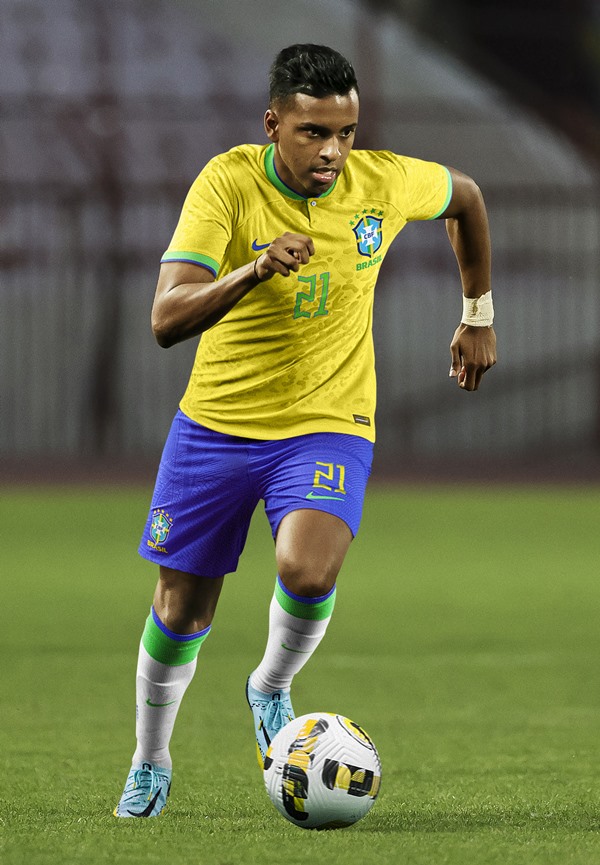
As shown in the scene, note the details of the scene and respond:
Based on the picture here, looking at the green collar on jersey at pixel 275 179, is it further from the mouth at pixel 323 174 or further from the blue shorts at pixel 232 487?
the blue shorts at pixel 232 487

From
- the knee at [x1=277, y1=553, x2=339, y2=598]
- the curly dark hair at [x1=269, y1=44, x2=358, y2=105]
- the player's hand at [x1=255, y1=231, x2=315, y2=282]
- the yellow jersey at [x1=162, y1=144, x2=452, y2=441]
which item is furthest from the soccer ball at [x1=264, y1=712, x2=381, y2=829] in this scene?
the curly dark hair at [x1=269, y1=44, x2=358, y2=105]

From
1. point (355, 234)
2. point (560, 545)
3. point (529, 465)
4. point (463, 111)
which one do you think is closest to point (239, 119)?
point (463, 111)

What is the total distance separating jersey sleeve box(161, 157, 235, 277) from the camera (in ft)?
15.6

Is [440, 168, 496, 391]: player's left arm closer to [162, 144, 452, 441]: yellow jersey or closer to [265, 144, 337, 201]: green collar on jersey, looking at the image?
[162, 144, 452, 441]: yellow jersey

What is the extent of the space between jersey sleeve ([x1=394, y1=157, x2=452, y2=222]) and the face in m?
0.44

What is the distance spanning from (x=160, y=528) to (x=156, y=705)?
1.71 ft

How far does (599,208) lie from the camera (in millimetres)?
22297

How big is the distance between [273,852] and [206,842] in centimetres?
22

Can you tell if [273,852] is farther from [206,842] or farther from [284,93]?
[284,93]

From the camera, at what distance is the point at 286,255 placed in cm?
434

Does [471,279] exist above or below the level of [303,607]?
above

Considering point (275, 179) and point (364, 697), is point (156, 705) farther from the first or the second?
point (364, 697)

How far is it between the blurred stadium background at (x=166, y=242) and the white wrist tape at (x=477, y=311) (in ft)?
47.7

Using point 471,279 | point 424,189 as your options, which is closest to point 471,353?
point 471,279
